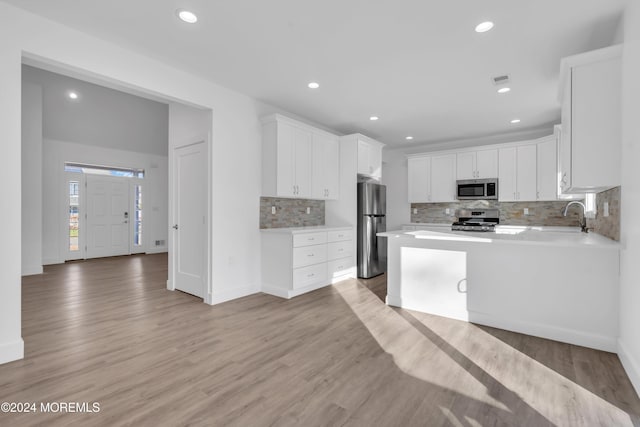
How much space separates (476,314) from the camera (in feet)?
10.3

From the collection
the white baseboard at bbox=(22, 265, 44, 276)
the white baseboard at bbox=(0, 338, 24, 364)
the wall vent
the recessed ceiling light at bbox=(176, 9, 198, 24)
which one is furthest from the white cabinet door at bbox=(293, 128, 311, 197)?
the white baseboard at bbox=(22, 265, 44, 276)

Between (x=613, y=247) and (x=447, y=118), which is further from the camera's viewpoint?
(x=447, y=118)

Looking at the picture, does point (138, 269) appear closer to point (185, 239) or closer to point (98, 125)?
point (185, 239)

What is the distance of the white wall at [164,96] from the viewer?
232 centimetres

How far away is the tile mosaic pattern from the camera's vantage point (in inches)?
102

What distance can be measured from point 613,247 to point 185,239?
4495 millimetres

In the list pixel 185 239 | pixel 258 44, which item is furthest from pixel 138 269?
pixel 258 44

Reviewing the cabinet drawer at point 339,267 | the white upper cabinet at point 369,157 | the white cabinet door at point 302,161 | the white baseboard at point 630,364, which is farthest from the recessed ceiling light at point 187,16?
the white baseboard at point 630,364

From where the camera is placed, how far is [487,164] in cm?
587

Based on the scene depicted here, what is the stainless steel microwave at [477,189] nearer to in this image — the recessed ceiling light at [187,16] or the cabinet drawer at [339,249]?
the cabinet drawer at [339,249]

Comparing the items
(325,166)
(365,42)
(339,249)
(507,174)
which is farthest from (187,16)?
(507,174)

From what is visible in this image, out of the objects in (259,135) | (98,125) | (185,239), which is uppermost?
(98,125)

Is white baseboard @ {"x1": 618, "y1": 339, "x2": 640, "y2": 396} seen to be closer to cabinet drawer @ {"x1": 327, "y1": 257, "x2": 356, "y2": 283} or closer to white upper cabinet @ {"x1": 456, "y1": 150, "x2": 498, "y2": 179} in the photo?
cabinet drawer @ {"x1": 327, "y1": 257, "x2": 356, "y2": 283}

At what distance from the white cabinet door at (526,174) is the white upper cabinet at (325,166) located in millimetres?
3249
